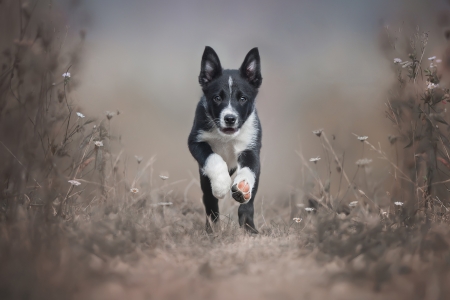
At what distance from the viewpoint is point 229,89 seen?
420cm

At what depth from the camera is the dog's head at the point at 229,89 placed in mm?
4094

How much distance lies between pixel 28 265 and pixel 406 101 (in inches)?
103

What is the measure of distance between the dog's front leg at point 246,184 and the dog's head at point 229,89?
0.26m

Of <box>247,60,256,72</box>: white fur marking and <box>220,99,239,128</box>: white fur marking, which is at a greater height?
<box>247,60,256,72</box>: white fur marking

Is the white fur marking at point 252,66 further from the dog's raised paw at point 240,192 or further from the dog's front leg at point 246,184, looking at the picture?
the dog's raised paw at point 240,192

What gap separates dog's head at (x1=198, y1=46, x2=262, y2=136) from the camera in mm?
4094

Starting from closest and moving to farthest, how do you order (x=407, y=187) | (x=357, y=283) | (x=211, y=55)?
(x=357, y=283)
(x=407, y=187)
(x=211, y=55)

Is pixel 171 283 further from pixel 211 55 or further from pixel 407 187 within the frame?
pixel 211 55

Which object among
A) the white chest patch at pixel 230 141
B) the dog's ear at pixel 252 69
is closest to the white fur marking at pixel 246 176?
the white chest patch at pixel 230 141

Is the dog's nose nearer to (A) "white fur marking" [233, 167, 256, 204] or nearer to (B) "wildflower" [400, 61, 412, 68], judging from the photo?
(A) "white fur marking" [233, 167, 256, 204]

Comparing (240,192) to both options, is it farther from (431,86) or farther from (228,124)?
(431,86)

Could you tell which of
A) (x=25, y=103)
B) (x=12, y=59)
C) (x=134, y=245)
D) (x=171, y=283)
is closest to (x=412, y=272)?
(x=171, y=283)

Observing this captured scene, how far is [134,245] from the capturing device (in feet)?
8.49

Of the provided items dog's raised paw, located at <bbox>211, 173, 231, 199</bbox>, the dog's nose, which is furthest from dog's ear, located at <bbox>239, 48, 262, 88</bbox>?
dog's raised paw, located at <bbox>211, 173, 231, 199</bbox>
